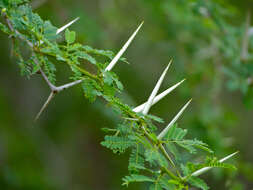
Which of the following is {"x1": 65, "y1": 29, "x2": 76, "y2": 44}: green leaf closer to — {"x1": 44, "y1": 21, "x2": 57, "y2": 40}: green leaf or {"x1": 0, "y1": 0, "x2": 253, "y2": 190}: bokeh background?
{"x1": 44, "y1": 21, "x2": 57, "y2": 40}: green leaf

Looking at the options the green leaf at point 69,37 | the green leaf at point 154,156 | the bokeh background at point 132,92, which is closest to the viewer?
the green leaf at point 154,156

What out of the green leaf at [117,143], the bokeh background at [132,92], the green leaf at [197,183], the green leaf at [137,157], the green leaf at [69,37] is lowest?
the bokeh background at [132,92]

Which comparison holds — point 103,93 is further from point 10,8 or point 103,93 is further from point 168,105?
point 168,105

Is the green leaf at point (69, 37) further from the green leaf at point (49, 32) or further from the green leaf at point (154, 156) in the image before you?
the green leaf at point (154, 156)

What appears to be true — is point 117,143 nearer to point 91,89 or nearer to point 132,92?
point 91,89

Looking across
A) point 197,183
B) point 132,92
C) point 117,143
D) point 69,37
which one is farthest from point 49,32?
point 132,92

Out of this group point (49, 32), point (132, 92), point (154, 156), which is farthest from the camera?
point (132, 92)

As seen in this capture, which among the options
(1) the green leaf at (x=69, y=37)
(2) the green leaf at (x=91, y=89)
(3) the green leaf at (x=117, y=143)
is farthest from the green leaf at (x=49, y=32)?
(3) the green leaf at (x=117, y=143)

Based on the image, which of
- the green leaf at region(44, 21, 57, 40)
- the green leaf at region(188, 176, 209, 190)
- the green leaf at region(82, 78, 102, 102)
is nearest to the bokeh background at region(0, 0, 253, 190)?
the green leaf at region(44, 21, 57, 40)

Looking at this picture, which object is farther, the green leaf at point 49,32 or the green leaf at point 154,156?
the green leaf at point 49,32
